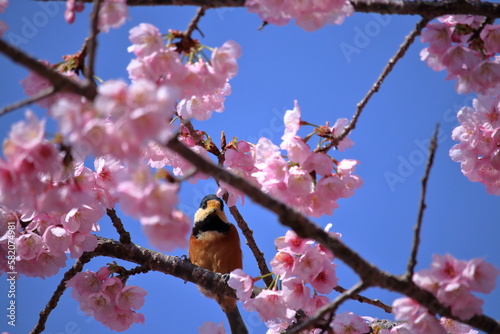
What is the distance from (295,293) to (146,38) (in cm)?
99

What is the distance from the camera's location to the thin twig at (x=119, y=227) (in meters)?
2.52

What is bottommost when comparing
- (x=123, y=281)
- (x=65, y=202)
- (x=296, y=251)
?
(x=65, y=202)

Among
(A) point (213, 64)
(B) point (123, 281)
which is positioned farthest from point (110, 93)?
(B) point (123, 281)

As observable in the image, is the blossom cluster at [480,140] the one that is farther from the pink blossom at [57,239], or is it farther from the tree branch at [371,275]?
the pink blossom at [57,239]

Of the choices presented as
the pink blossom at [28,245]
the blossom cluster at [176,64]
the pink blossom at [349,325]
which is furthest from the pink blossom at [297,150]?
the pink blossom at [28,245]

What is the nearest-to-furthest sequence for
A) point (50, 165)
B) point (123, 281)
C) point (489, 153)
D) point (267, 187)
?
point (50, 165) < point (267, 187) < point (489, 153) < point (123, 281)

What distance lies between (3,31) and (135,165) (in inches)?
40.3

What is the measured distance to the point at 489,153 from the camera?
200 centimetres

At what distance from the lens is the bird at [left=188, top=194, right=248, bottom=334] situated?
313 cm

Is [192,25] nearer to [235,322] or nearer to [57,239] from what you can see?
[57,239]

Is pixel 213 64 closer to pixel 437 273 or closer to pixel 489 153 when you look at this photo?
pixel 437 273

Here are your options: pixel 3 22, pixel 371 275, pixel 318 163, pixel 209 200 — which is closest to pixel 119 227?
pixel 3 22

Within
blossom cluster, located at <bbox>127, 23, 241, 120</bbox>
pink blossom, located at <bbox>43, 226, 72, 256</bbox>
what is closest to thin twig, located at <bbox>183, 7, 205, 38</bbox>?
blossom cluster, located at <bbox>127, 23, 241, 120</bbox>

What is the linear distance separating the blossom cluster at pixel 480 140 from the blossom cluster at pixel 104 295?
4.71ft
